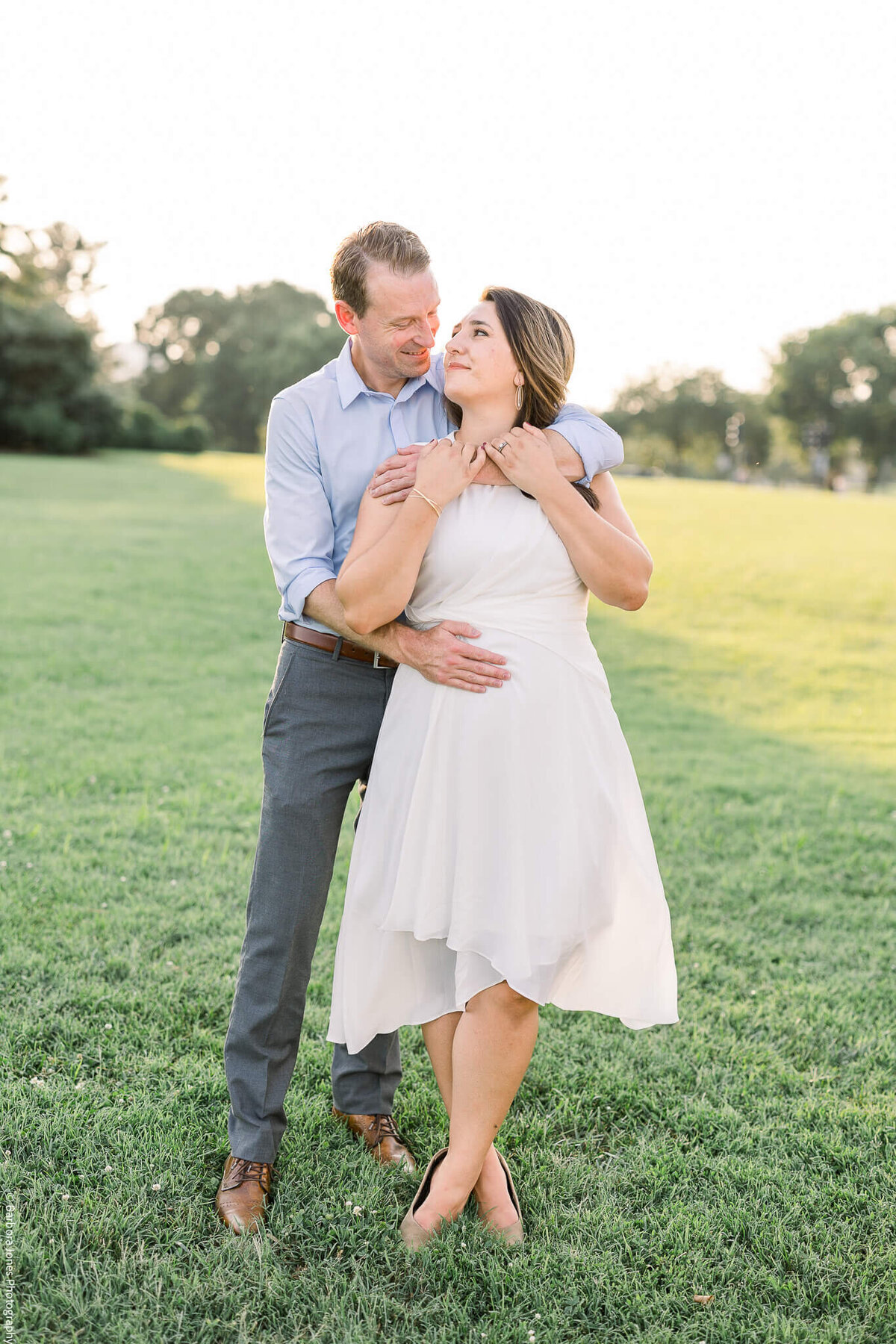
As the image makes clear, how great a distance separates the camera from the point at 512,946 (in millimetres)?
2652

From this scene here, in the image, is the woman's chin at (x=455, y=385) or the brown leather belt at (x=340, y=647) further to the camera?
the brown leather belt at (x=340, y=647)

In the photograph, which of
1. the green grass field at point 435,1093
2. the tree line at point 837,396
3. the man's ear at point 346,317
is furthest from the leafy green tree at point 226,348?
the man's ear at point 346,317

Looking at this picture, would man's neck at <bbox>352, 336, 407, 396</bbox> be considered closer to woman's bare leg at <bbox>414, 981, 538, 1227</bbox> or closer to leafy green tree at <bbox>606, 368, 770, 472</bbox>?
woman's bare leg at <bbox>414, 981, 538, 1227</bbox>

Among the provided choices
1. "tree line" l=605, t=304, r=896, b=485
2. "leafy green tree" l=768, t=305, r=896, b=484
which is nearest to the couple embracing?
"tree line" l=605, t=304, r=896, b=485

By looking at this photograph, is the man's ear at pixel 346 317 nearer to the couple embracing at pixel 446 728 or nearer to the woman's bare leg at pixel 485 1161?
the couple embracing at pixel 446 728

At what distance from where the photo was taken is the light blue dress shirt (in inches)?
114

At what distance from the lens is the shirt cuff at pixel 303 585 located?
112 inches

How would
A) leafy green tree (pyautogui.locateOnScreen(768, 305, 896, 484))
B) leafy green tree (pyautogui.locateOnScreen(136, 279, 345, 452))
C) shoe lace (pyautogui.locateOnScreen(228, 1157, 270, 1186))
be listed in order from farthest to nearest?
leafy green tree (pyautogui.locateOnScreen(768, 305, 896, 484)) → leafy green tree (pyautogui.locateOnScreen(136, 279, 345, 452)) → shoe lace (pyautogui.locateOnScreen(228, 1157, 270, 1186))

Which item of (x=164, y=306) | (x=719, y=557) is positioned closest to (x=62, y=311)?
(x=164, y=306)

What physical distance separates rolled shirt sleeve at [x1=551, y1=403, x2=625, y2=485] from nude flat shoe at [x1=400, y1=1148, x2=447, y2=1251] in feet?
6.01

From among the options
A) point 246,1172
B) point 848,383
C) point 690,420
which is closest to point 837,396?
point 848,383

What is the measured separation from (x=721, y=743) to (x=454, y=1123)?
6.32 m

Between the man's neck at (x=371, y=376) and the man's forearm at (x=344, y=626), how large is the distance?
1.94ft

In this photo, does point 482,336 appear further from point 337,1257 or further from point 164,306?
point 164,306
